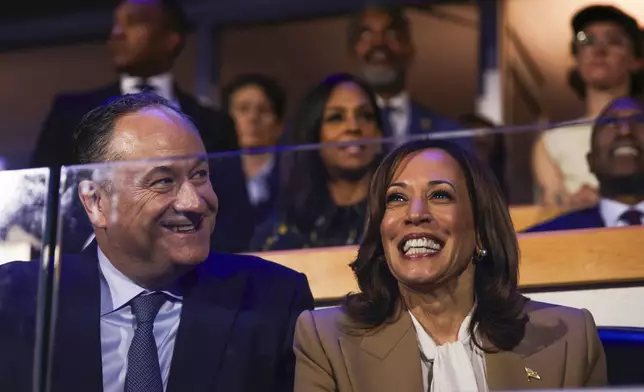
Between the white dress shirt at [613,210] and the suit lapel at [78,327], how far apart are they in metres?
0.93

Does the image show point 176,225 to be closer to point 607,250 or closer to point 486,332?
point 486,332

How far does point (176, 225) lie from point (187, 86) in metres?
3.17

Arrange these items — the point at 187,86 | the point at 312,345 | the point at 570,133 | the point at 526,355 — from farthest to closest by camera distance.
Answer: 1. the point at 187,86
2. the point at 570,133
3. the point at 312,345
4. the point at 526,355

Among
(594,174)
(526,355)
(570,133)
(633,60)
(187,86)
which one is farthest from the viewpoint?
(187,86)

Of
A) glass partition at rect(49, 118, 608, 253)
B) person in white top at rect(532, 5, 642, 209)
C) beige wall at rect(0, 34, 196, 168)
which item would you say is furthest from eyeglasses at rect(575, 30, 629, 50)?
beige wall at rect(0, 34, 196, 168)

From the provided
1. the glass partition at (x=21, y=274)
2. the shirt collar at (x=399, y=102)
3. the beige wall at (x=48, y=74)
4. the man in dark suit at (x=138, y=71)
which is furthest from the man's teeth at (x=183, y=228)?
the beige wall at (x=48, y=74)

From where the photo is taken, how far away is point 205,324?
1898 millimetres

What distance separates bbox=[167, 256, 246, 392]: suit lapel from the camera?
1.85 metres

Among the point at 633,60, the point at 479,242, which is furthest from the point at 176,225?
the point at 633,60

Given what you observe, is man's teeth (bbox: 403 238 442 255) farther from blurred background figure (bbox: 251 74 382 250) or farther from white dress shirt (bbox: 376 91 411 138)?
white dress shirt (bbox: 376 91 411 138)

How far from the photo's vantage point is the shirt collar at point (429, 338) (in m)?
1.80

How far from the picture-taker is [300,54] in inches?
203

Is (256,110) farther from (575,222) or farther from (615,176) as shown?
(575,222)

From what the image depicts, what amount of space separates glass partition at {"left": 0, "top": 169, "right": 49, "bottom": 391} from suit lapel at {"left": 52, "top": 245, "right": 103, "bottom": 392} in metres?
0.04
